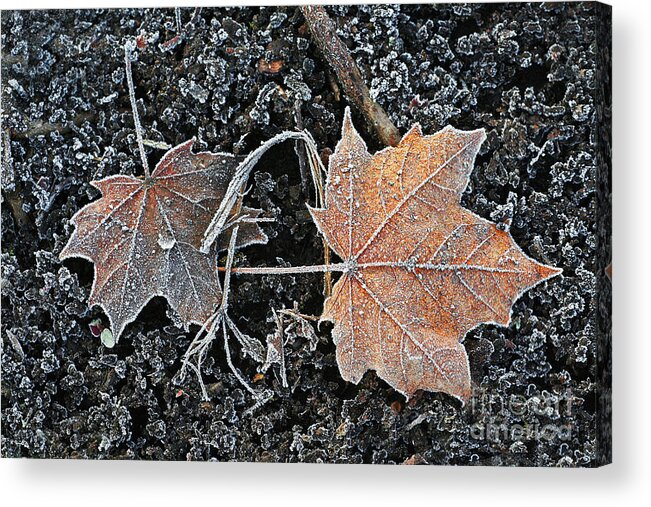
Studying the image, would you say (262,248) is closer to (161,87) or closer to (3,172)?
(161,87)

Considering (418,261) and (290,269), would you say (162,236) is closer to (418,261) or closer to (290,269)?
(290,269)

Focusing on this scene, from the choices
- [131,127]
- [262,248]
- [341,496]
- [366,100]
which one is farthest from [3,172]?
[341,496]

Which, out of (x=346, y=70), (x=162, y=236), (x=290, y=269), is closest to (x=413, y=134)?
(x=346, y=70)

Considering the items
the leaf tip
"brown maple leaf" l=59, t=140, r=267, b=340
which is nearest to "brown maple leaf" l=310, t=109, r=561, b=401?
the leaf tip

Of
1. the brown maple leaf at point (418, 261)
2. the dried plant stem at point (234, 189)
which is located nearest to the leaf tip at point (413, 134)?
the brown maple leaf at point (418, 261)

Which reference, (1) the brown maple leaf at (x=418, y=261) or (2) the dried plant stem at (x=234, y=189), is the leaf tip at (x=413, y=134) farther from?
(2) the dried plant stem at (x=234, y=189)

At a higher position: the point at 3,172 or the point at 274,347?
the point at 3,172
